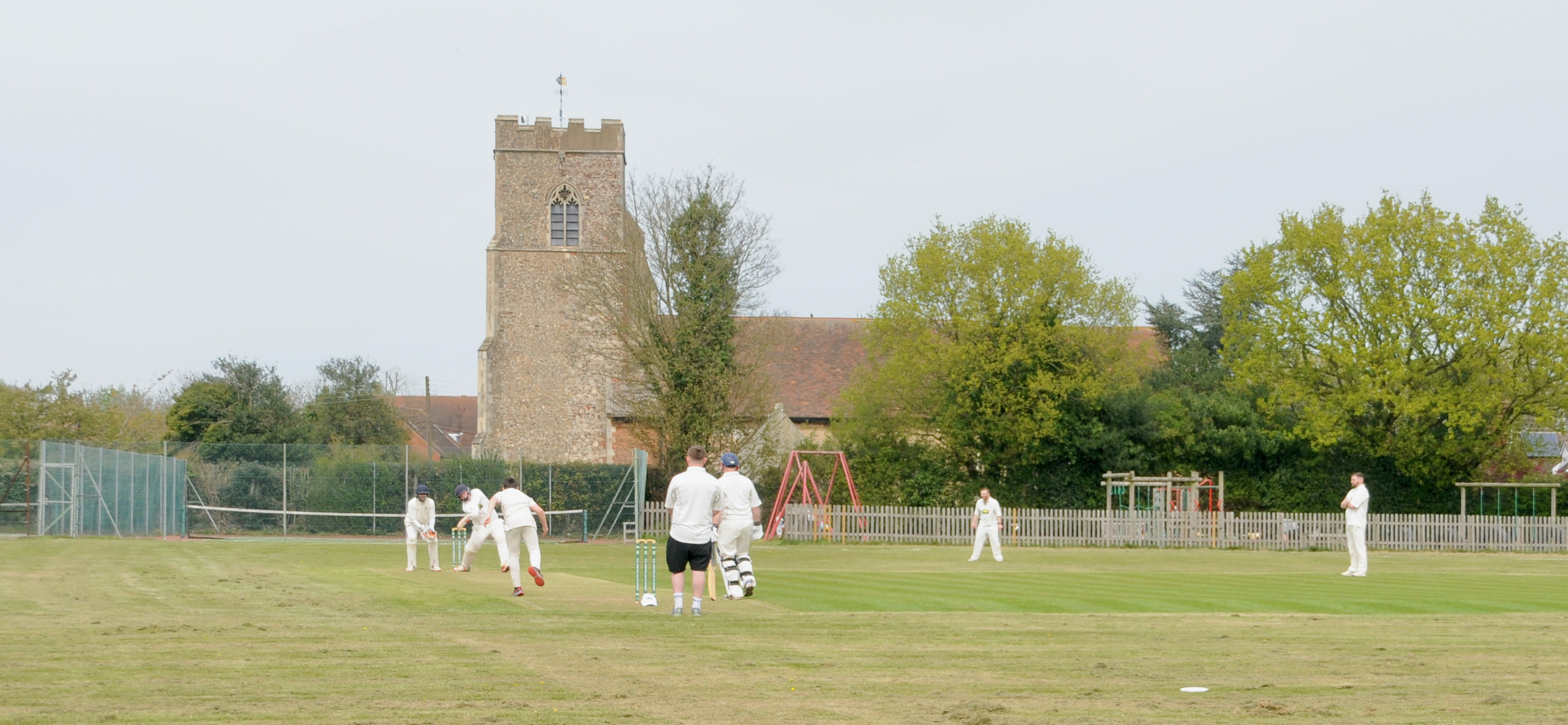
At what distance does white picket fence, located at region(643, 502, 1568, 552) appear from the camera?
37.0 metres

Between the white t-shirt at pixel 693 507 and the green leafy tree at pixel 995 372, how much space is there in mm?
29308

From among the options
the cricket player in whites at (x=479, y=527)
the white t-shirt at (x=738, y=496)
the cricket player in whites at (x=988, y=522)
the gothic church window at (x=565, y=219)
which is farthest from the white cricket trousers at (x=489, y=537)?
the gothic church window at (x=565, y=219)

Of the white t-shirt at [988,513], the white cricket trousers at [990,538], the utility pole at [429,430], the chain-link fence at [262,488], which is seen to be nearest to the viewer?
the white cricket trousers at [990,538]

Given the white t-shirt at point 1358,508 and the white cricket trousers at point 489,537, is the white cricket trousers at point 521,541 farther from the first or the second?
the white t-shirt at point 1358,508

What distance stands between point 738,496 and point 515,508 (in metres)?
4.27

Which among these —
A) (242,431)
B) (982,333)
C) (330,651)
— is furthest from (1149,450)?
(330,651)

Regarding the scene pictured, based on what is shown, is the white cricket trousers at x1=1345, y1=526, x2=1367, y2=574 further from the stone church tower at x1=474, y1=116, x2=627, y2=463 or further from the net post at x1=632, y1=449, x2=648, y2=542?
the stone church tower at x1=474, y1=116, x2=627, y2=463

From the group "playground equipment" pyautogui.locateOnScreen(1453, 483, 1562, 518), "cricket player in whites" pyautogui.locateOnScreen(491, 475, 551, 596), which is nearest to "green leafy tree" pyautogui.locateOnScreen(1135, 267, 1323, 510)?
"playground equipment" pyautogui.locateOnScreen(1453, 483, 1562, 518)

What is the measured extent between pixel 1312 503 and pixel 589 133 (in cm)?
2814

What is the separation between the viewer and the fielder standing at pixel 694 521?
12258 mm

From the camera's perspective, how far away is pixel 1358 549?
21.2 metres

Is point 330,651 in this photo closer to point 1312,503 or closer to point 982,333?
point 982,333

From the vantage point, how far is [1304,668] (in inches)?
351

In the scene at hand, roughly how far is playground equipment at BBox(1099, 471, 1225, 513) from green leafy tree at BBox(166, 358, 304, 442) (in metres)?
29.6
